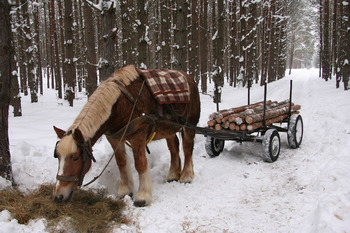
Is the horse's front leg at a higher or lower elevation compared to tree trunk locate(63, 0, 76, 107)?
lower

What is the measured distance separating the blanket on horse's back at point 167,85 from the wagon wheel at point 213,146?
5.18ft

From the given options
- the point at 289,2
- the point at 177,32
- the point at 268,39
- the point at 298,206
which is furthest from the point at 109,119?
the point at 289,2

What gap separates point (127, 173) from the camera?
3891mm

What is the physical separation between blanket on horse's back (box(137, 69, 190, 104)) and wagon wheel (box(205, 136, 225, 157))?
5.18 ft

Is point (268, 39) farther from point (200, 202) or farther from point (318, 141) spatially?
point (200, 202)

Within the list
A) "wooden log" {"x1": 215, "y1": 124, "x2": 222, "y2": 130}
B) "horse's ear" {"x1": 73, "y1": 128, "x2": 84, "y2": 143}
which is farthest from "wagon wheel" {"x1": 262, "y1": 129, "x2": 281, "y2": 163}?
"horse's ear" {"x1": 73, "y1": 128, "x2": 84, "y2": 143}

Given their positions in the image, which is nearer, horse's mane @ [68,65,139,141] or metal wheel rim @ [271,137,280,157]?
horse's mane @ [68,65,139,141]

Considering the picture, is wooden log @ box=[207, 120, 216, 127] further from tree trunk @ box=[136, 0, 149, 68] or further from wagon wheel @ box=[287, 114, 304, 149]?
tree trunk @ box=[136, 0, 149, 68]

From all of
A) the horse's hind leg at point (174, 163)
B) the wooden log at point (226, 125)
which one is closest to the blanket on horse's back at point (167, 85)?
the horse's hind leg at point (174, 163)

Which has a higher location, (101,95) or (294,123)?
(101,95)

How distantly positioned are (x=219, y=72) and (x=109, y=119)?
988 cm

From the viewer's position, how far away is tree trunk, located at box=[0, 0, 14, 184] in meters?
3.37

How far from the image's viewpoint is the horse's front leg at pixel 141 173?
3.48 meters

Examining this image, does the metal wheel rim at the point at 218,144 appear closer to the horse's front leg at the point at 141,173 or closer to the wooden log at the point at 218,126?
the wooden log at the point at 218,126
